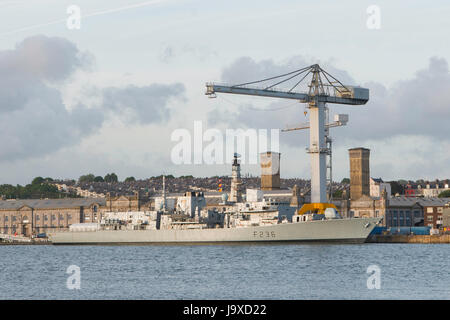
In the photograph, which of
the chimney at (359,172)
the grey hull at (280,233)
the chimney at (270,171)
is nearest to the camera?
the grey hull at (280,233)

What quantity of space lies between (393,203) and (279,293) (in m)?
107

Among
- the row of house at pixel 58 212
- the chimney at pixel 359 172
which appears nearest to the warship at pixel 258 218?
the row of house at pixel 58 212

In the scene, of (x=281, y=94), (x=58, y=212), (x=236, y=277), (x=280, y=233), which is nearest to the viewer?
(x=236, y=277)

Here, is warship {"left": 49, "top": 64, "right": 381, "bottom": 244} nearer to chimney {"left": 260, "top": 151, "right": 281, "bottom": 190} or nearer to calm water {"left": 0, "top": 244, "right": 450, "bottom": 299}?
calm water {"left": 0, "top": 244, "right": 450, "bottom": 299}

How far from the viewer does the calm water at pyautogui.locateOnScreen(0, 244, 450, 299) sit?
116 feet

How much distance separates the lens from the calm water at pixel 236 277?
3538cm

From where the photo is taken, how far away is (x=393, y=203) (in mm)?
138625

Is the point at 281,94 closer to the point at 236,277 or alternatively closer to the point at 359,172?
the point at 236,277

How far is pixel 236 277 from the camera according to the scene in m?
43.0

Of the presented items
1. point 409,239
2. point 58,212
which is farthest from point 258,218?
point 58,212

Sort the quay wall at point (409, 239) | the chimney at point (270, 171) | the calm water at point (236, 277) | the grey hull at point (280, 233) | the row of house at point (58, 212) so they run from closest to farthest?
1. the calm water at point (236, 277)
2. the grey hull at point (280, 233)
3. the quay wall at point (409, 239)
4. the row of house at point (58, 212)
5. the chimney at point (270, 171)

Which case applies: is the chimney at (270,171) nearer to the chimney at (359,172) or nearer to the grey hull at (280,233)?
the chimney at (359,172)

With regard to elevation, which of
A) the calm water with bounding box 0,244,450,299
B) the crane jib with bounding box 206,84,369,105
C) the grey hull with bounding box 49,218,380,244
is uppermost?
the crane jib with bounding box 206,84,369,105

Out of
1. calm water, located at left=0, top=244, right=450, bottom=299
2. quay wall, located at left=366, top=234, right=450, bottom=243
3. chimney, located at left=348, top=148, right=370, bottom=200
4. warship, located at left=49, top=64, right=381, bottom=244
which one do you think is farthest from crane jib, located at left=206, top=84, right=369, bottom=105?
chimney, located at left=348, top=148, right=370, bottom=200
